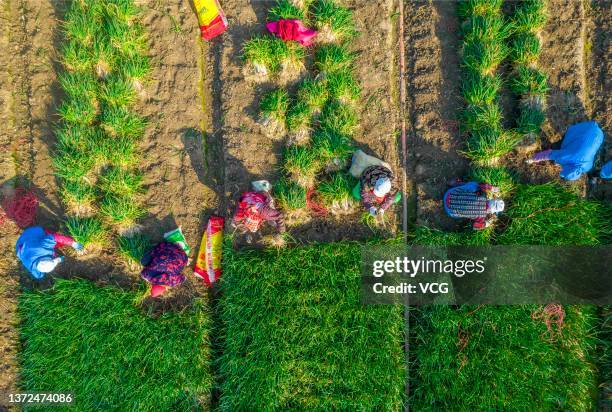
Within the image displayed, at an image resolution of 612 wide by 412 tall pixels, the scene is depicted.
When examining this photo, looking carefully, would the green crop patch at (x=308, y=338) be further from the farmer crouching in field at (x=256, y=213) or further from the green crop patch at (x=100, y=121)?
the green crop patch at (x=100, y=121)

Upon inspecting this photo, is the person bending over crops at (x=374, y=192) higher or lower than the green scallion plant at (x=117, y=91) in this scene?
lower

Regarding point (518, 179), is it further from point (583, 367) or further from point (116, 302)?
point (116, 302)

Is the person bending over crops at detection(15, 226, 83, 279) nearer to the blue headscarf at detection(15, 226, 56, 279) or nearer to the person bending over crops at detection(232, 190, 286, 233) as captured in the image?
the blue headscarf at detection(15, 226, 56, 279)

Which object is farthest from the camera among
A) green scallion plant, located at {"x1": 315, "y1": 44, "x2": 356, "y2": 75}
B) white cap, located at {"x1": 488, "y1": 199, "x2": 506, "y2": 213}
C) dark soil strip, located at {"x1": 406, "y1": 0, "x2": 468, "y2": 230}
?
dark soil strip, located at {"x1": 406, "y1": 0, "x2": 468, "y2": 230}

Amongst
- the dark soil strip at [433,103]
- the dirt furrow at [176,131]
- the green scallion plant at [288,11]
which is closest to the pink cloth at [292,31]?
the green scallion plant at [288,11]

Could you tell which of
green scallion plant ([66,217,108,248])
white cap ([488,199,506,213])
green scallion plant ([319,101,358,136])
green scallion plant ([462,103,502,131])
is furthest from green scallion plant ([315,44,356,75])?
green scallion plant ([66,217,108,248])

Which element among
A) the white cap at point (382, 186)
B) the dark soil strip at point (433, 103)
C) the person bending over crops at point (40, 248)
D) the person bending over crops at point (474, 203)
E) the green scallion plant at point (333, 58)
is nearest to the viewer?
the white cap at point (382, 186)

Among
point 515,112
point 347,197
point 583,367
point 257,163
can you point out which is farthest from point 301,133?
point 583,367
